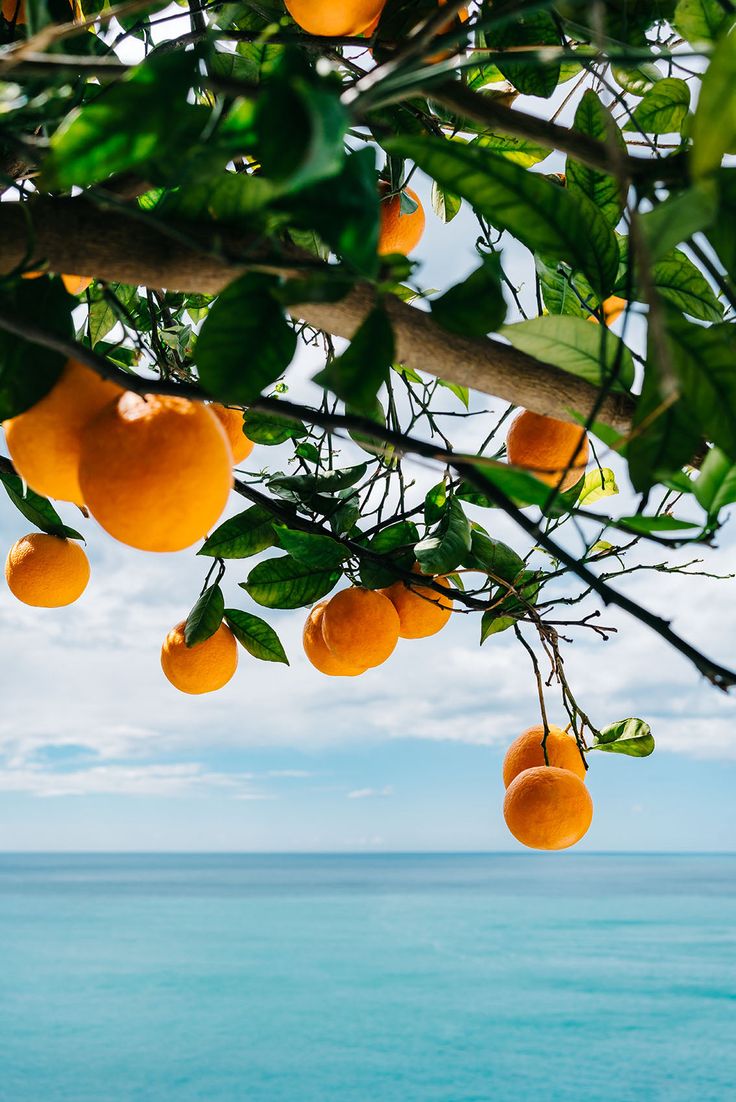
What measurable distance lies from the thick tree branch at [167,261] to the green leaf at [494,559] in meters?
0.37

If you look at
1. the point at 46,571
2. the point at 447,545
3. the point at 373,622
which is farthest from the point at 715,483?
the point at 46,571

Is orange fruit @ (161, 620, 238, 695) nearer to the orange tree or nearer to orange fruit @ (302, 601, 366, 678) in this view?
orange fruit @ (302, 601, 366, 678)

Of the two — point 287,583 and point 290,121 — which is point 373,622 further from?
point 290,121

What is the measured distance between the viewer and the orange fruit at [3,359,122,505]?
38 cm

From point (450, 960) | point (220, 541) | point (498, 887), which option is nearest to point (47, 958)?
point (450, 960)

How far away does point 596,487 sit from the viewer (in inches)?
33.7

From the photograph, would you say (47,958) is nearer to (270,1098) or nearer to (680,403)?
(270,1098)

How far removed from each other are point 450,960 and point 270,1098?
291 inches

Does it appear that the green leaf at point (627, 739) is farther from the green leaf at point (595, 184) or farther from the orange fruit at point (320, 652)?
the green leaf at point (595, 184)

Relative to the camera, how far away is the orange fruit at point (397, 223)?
30.3 inches

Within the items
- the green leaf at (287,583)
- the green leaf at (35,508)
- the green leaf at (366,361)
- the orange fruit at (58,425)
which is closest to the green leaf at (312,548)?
the green leaf at (287,583)

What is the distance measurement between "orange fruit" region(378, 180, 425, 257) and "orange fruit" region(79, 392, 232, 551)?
0.45 metres

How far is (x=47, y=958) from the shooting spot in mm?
22250

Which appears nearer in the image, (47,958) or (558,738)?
(558,738)
